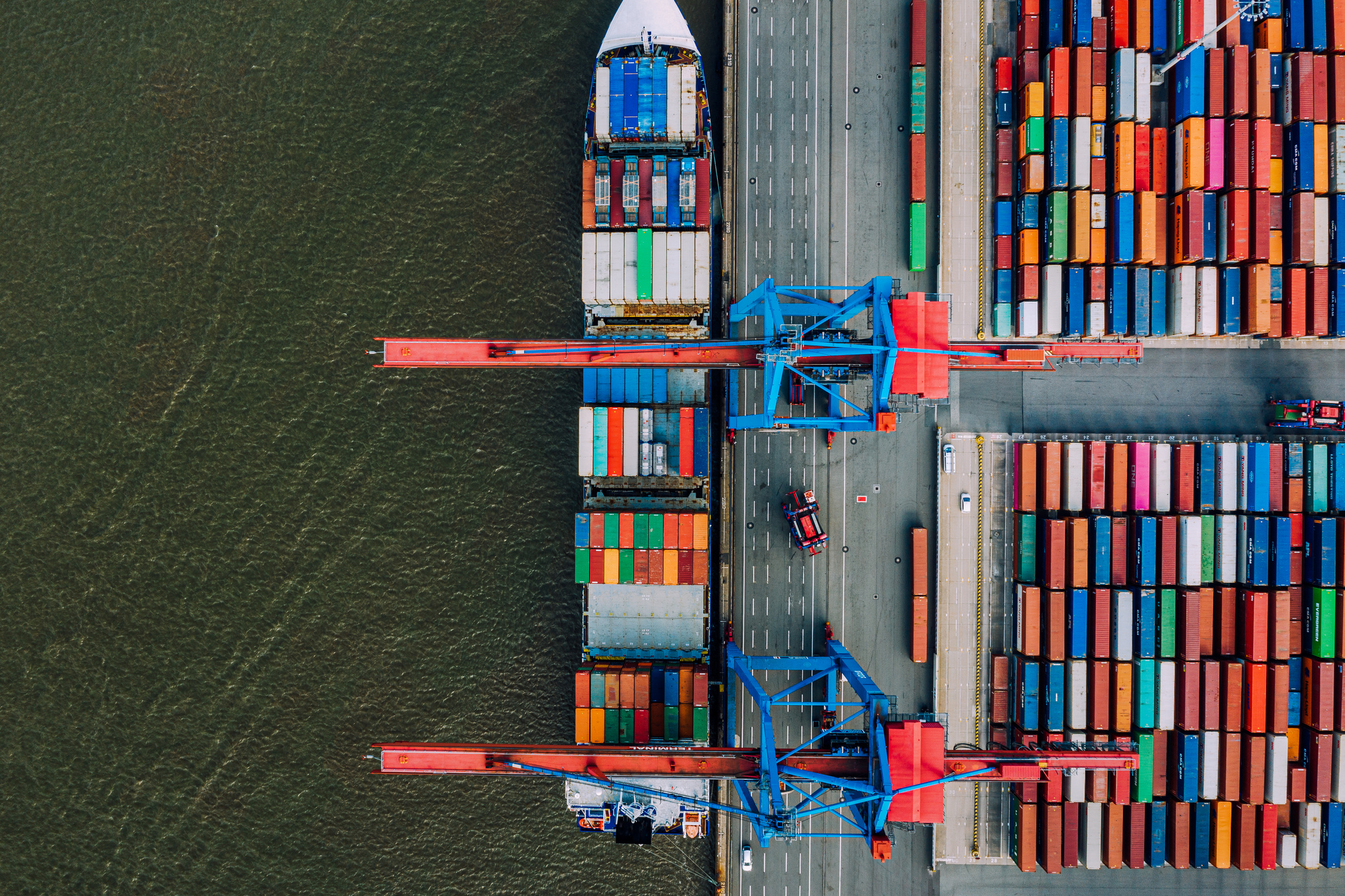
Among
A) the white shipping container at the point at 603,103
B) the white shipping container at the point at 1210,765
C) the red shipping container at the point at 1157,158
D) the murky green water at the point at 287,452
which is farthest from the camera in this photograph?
the murky green water at the point at 287,452

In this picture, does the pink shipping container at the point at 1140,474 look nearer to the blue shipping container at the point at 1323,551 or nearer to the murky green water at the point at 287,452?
the blue shipping container at the point at 1323,551

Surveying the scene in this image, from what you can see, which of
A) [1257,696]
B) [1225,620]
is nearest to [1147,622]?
[1225,620]

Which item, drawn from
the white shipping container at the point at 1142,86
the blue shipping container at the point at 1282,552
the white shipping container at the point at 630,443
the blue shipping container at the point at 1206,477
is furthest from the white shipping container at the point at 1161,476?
the white shipping container at the point at 630,443

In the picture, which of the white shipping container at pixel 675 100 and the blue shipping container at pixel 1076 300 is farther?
the blue shipping container at pixel 1076 300

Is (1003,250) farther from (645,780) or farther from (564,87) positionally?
(645,780)

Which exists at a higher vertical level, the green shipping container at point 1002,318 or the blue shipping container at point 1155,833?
the green shipping container at point 1002,318
